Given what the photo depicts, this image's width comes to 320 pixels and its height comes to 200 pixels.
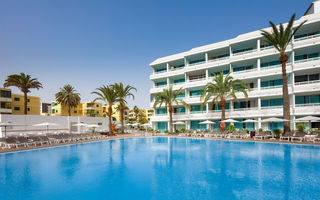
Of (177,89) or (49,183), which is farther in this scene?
(177,89)

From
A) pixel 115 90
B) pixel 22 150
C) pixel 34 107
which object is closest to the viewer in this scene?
pixel 22 150

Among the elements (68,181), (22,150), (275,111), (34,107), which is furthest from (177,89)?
(34,107)

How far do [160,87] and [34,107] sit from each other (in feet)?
153

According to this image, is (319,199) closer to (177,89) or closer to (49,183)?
(49,183)

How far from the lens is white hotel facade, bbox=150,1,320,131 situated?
26.9 metres

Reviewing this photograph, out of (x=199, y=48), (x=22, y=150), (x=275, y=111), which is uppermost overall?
(x=199, y=48)

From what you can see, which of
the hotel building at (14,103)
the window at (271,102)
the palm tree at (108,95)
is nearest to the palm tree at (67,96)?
the hotel building at (14,103)

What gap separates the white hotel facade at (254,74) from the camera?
26.9m

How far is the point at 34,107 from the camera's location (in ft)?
198

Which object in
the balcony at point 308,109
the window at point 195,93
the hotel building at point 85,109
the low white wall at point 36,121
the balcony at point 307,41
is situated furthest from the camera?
the hotel building at point 85,109

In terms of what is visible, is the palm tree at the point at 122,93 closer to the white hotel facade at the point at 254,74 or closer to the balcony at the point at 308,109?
the white hotel facade at the point at 254,74

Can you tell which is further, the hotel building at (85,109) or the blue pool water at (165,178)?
the hotel building at (85,109)

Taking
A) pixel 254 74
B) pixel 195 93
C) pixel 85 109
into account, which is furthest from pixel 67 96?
pixel 254 74

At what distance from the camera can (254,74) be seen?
30047 millimetres
